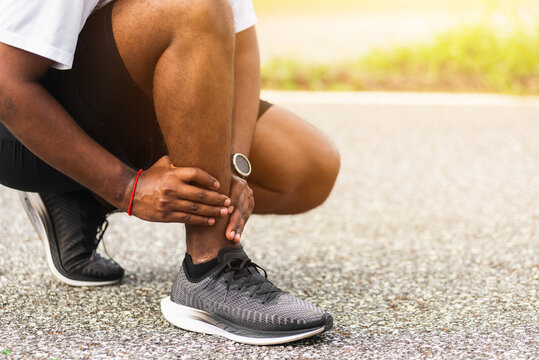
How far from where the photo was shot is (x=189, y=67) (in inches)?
62.6

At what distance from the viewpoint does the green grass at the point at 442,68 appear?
6.85 m

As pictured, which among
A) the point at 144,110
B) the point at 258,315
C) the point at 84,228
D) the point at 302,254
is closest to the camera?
the point at 258,315

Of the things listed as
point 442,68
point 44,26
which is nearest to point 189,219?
point 44,26

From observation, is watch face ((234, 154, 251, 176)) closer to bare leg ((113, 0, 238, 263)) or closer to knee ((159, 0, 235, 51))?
bare leg ((113, 0, 238, 263))

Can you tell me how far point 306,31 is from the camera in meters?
9.16

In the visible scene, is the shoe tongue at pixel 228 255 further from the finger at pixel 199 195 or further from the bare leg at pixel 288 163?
the bare leg at pixel 288 163

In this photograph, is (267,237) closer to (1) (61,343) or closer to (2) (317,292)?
(2) (317,292)

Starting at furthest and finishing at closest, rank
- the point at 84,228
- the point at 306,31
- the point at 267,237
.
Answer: the point at 306,31
the point at 267,237
the point at 84,228

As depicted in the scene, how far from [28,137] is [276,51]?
6.70 m

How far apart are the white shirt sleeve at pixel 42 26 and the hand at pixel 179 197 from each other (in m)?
0.30

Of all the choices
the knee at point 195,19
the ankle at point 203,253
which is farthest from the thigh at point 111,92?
the ankle at point 203,253

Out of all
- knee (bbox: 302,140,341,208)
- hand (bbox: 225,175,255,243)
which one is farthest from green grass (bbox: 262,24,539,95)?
hand (bbox: 225,175,255,243)

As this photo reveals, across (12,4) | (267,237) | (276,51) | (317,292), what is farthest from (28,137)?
(276,51)

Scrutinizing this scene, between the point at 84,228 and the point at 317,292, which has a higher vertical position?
the point at 84,228
